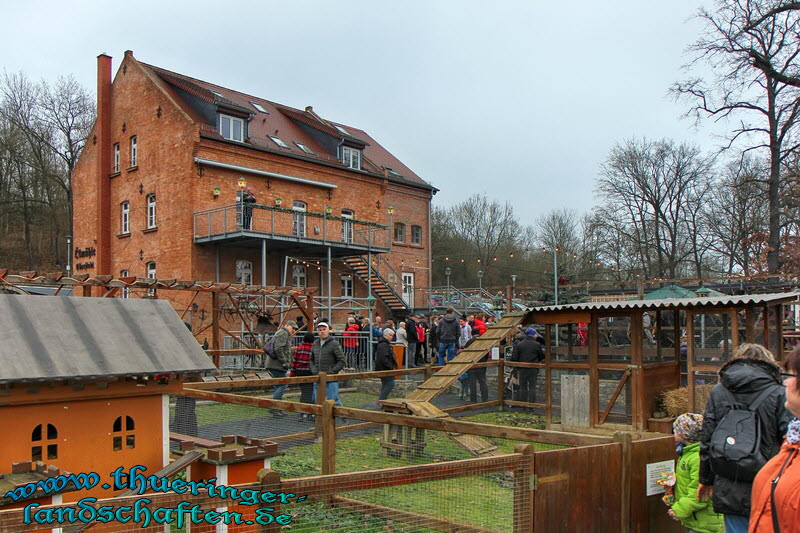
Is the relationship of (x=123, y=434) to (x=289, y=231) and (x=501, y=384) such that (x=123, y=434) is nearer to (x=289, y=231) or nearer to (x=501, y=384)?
(x=501, y=384)

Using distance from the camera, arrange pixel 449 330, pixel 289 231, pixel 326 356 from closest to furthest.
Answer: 1. pixel 326 356
2. pixel 449 330
3. pixel 289 231

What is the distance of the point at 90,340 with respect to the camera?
5.04 meters

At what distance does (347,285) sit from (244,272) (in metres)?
5.85

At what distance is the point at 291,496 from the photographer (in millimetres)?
3359

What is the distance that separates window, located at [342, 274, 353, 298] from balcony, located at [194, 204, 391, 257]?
153cm

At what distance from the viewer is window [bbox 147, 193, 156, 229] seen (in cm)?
2911

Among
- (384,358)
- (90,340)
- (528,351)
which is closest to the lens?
(90,340)

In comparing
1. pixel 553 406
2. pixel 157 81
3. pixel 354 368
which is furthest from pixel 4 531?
pixel 157 81

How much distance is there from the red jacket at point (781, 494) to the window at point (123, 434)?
4162 millimetres

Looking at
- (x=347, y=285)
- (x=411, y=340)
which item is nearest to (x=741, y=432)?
(x=411, y=340)

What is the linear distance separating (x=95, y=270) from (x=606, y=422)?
85.2 ft

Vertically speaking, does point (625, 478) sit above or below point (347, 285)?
below

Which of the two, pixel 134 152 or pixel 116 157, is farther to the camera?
pixel 116 157

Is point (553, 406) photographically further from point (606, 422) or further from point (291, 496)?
point (291, 496)
